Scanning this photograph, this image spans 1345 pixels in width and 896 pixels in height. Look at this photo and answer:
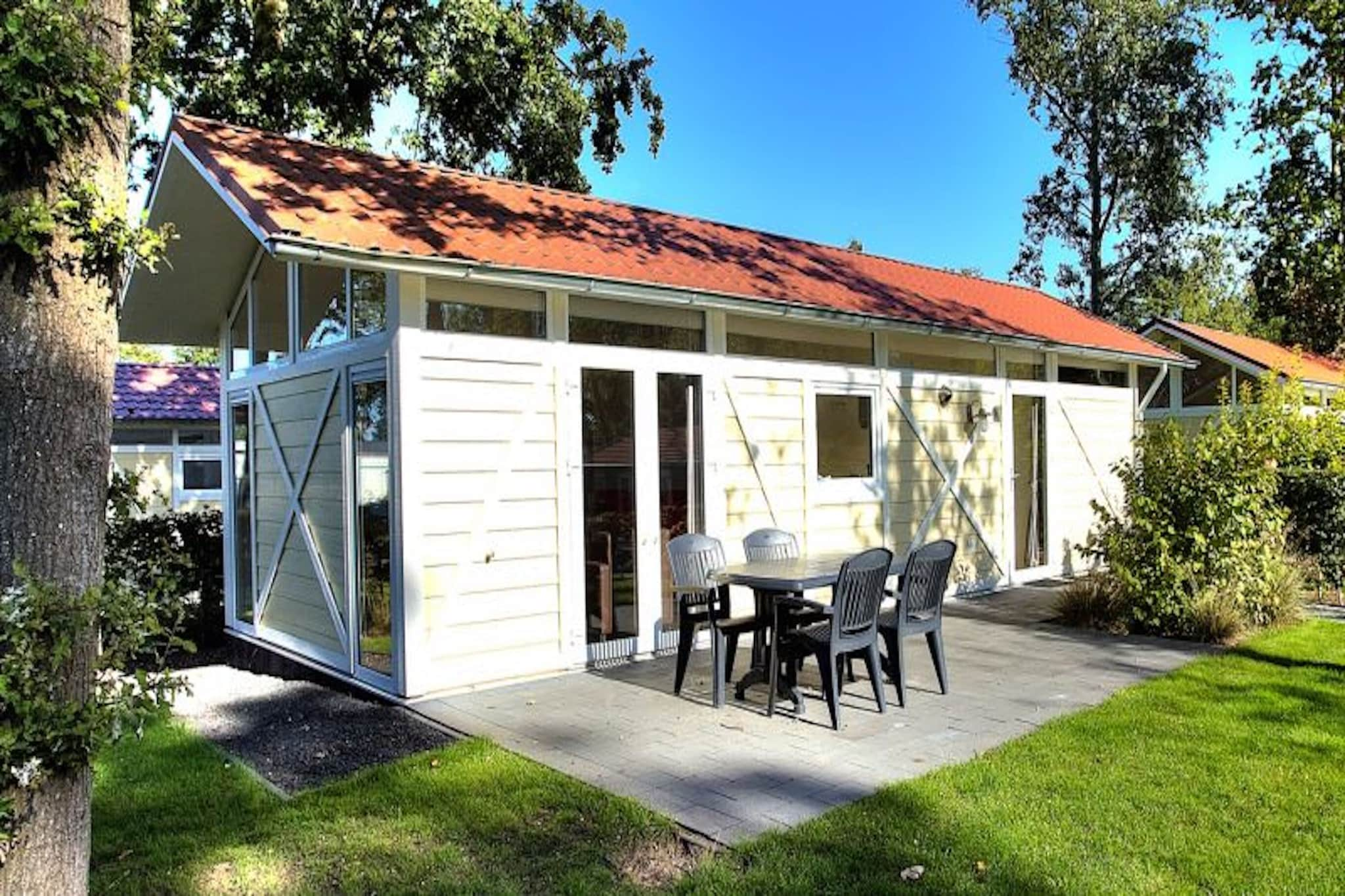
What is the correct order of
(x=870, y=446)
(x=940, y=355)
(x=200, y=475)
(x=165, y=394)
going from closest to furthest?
(x=870, y=446) → (x=940, y=355) → (x=165, y=394) → (x=200, y=475)

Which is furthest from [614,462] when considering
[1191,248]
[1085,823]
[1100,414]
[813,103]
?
[1191,248]

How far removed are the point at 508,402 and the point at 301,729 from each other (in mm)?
2462

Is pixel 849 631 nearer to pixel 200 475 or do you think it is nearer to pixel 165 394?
pixel 200 475

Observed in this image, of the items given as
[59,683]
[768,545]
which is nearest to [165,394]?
[768,545]

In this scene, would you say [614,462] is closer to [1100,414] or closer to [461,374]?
[461,374]

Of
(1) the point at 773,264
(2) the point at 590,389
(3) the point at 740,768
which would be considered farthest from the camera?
(1) the point at 773,264

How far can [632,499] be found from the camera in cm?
702

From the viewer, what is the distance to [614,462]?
694cm

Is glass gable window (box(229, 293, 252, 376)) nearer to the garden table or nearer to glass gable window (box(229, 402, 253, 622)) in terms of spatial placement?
glass gable window (box(229, 402, 253, 622))

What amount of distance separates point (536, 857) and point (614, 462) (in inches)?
144

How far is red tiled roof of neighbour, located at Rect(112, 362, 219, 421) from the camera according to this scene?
734 inches

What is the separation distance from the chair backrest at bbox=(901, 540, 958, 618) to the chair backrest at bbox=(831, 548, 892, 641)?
11.4 inches

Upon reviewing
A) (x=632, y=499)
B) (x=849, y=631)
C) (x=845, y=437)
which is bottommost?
(x=849, y=631)

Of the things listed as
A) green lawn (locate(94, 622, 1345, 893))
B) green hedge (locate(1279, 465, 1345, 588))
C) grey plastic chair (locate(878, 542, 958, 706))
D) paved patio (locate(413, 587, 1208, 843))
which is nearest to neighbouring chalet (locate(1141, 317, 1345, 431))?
green hedge (locate(1279, 465, 1345, 588))
